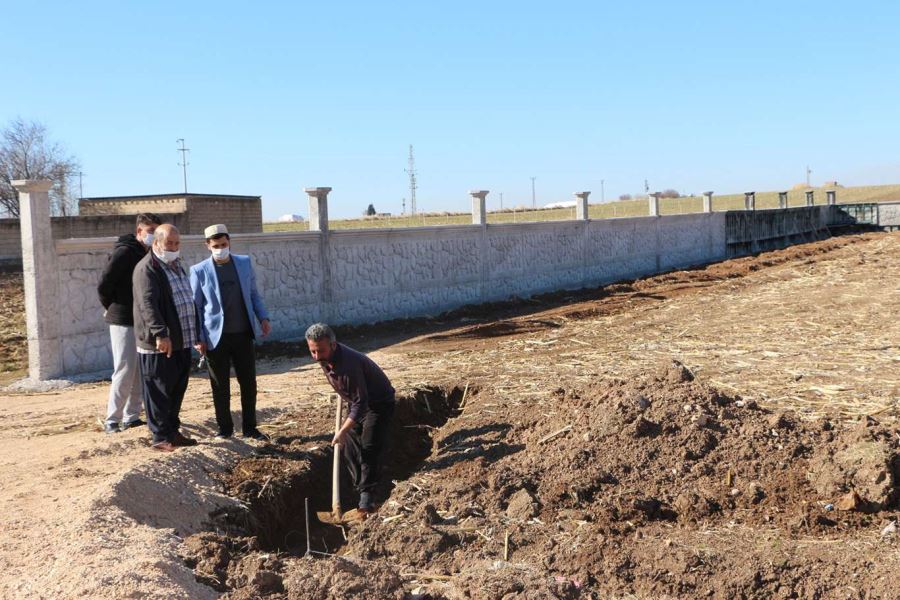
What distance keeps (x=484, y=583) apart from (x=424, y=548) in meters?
0.68

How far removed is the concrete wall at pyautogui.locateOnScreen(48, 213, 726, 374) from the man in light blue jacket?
13.6 ft

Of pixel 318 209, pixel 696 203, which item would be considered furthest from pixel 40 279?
pixel 696 203

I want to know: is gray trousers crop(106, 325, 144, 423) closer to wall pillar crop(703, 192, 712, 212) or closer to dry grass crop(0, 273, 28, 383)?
dry grass crop(0, 273, 28, 383)

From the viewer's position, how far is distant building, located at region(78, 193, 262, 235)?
2723cm

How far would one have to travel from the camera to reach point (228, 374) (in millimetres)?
6699

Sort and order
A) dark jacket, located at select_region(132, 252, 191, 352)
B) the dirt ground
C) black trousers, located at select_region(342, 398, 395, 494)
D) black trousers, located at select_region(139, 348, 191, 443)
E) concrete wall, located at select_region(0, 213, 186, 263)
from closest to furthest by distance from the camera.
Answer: the dirt ground < black trousers, located at select_region(342, 398, 395, 494) < dark jacket, located at select_region(132, 252, 191, 352) < black trousers, located at select_region(139, 348, 191, 443) < concrete wall, located at select_region(0, 213, 186, 263)

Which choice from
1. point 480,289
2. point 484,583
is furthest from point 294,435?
point 480,289

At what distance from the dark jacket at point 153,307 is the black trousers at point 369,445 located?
146 centimetres

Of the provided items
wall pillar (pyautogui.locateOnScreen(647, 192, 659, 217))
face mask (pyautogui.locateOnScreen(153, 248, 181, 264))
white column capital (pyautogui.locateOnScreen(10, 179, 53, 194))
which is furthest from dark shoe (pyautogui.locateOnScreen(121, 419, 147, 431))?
wall pillar (pyautogui.locateOnScreen(647, 192, 659, 217))

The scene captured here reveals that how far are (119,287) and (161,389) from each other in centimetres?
97

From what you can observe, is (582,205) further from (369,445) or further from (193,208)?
(369,445)

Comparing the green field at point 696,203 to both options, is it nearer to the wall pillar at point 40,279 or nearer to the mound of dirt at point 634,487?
the wall pillar at point 40,279

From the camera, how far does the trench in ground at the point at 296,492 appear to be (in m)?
5.84

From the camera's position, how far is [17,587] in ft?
13.2
